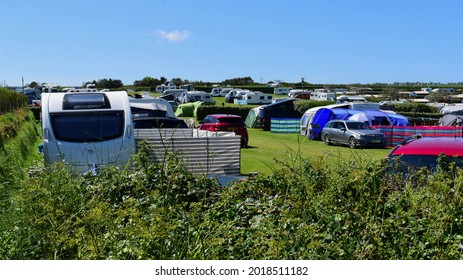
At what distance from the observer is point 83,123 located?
1348 cm

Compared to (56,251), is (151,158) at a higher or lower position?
higher

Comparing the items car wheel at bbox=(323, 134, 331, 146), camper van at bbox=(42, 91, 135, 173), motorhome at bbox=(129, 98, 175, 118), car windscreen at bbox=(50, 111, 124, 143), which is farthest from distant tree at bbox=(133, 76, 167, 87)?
car windscreen at bbox=(50, 111, 124, 143)

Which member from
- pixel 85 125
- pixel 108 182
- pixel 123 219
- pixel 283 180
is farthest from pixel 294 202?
pixel 85 125

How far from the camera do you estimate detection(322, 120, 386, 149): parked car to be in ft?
93.4

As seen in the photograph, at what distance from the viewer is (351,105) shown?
3744 centimetres

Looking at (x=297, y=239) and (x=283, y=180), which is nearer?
(x=297, y=239)

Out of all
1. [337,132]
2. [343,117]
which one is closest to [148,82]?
[343,117]

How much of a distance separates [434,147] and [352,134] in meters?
19.1

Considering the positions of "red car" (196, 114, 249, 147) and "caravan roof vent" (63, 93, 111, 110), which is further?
"red car" (196, 114, 249, 147)

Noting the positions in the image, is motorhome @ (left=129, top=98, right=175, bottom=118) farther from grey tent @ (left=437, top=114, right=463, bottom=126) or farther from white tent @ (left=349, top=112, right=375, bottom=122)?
grey tent @ (left=437, top=114, right=463, bottom=126)

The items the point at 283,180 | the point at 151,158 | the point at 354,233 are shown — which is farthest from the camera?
the point at 151,158

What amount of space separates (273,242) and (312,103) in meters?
49.9

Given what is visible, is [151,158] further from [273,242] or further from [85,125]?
[85,125]
